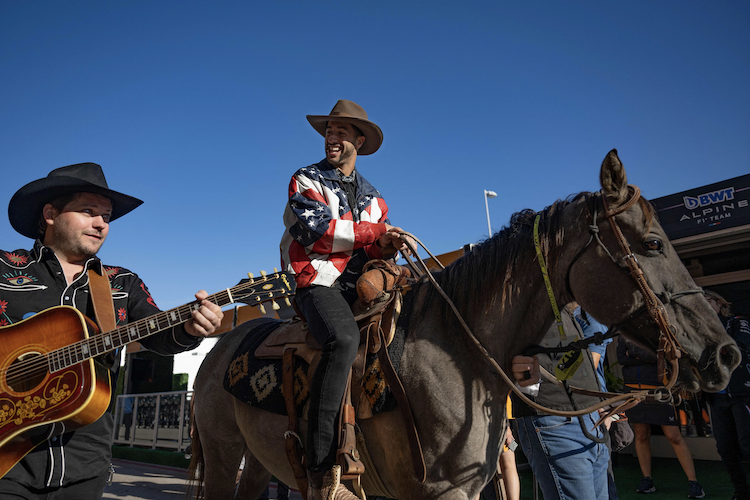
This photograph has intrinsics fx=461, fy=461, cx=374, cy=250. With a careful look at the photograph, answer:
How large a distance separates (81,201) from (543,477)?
3052mm

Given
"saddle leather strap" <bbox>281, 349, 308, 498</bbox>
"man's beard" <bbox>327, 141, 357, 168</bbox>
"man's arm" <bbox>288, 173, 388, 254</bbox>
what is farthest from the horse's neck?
"man's beard" <bbox>327, 141, 357, 168</bbox>

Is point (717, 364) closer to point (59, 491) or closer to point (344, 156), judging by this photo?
point (344, 156)

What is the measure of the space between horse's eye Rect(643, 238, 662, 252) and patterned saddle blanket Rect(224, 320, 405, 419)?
1195 mm

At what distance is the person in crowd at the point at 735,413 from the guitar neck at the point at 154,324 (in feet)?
15.0

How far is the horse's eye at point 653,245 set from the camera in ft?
6.70

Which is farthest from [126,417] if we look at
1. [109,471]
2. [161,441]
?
[109,471]

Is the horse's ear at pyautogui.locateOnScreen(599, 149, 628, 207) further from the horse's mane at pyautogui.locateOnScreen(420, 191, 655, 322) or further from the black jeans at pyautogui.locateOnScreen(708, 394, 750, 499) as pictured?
the black jeans at pyautogui.locateOnScreen(708, 394, 750, 499)

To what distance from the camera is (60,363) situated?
88.4 inches

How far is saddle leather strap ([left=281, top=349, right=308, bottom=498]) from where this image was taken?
236 centimetres

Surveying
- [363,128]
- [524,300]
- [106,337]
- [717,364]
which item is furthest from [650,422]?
[106,337]

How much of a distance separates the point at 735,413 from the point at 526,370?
4.28 meters

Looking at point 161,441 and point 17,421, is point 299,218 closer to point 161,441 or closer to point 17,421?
point 17,421

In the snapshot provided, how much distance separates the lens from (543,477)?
2738mm

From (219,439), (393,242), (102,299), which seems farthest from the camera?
(219,439)
